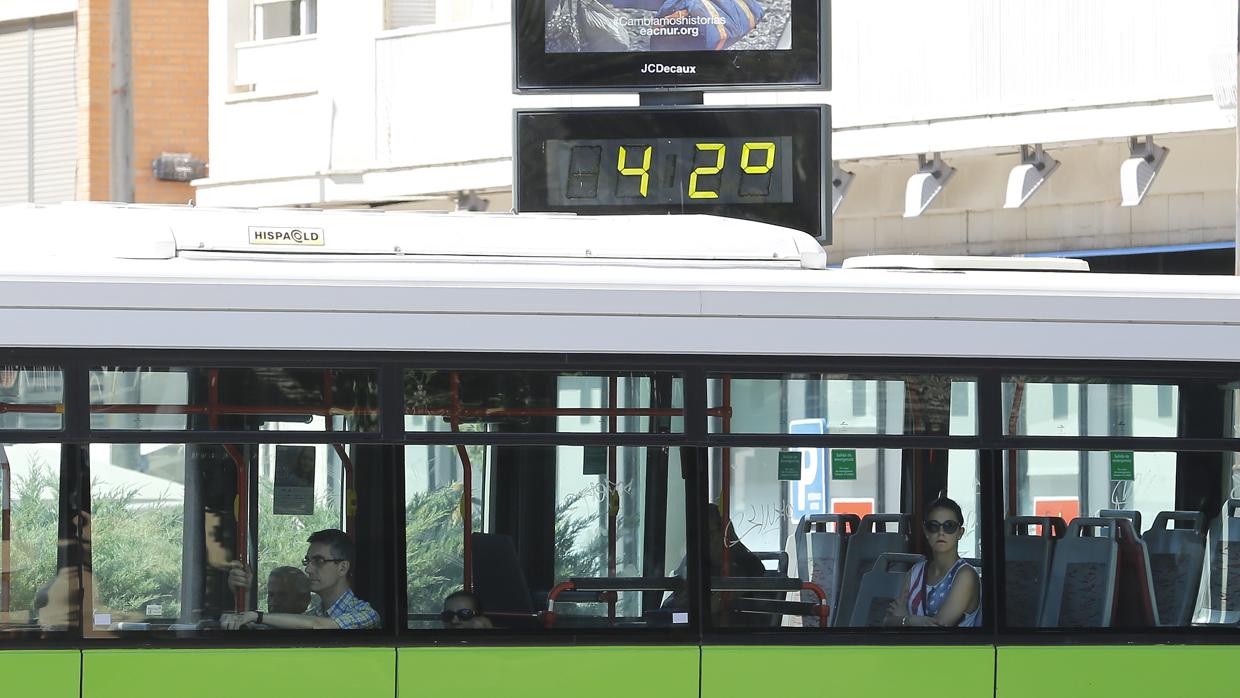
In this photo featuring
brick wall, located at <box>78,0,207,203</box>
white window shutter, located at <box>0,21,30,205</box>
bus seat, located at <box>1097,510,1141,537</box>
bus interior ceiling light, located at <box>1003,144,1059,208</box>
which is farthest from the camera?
white window shutter, located at <box>0,21,30,205</box>

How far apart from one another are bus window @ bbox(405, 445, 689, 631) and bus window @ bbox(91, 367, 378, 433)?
290 mm

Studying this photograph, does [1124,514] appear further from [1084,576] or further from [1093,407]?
[1093,407]

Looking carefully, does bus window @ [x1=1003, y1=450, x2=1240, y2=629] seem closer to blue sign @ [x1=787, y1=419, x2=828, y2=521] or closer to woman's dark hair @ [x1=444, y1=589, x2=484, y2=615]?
blue sign @ [x1=787, y1=419, x2=828, y2=521]

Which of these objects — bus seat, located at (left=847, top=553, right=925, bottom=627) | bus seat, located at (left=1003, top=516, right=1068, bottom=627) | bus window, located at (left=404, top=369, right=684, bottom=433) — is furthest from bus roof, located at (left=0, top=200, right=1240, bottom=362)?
bus seat, located at (left=847, top=553, right=925, bottom=627)

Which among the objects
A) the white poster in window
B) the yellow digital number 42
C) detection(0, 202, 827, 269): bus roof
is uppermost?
the yellow digital number 42

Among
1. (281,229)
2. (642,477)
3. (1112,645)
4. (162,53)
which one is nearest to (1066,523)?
(1112,645)

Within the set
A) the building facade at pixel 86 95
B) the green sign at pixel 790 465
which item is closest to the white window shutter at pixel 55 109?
the building facade at pixel 86 95

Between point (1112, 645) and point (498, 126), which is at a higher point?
point (498, 126)

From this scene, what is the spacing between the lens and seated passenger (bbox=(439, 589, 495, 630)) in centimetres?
628

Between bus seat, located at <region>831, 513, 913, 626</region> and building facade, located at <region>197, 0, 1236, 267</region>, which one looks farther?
building facade, located at <region>197, 0, 1236, 267</region>

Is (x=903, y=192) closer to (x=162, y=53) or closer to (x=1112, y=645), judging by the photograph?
(x=1112, y=645)

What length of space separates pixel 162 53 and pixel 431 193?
847 cm

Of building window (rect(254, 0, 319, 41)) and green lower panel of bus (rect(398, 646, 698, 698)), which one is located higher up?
building window (rect(254, 0, 319, 41))

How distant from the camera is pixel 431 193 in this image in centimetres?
1570
